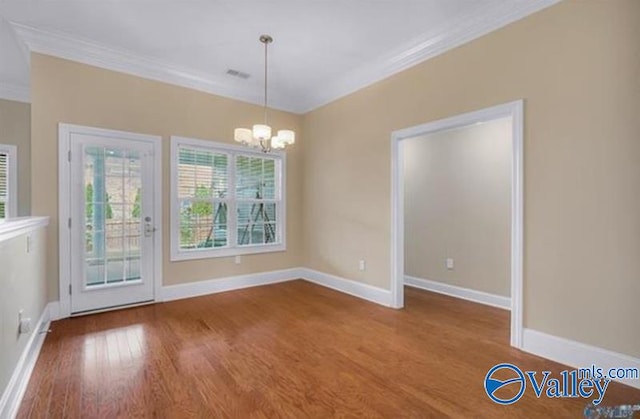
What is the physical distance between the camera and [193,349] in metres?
2.69

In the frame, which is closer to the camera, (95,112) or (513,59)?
(513,59)

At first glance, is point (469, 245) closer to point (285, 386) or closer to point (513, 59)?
point (513, 59)

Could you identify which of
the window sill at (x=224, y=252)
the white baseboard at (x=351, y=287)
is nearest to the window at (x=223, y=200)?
the window sill at (x=224, y=252)

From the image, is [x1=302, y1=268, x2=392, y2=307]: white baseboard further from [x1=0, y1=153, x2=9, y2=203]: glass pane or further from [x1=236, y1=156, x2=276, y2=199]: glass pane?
[x1=0, y1=153, x2=9, y2=203]: glass pane

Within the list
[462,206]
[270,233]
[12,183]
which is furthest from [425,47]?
[12,183]

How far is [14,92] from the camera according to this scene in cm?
456

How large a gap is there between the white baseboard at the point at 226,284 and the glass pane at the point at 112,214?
50 cm

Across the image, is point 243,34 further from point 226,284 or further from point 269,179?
point 226,284

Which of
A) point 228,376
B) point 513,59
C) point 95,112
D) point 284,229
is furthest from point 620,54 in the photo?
point 95,112

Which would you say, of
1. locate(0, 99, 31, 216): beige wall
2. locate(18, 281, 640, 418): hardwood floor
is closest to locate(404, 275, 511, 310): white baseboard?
locate(18, 281, 640, 418): hardwood floor

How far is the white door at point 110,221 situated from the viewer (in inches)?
138

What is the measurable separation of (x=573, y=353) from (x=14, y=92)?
24.1 ft

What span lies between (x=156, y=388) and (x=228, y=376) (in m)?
0.47

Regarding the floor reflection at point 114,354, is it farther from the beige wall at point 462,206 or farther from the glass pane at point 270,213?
the beige wall at point 462,206
